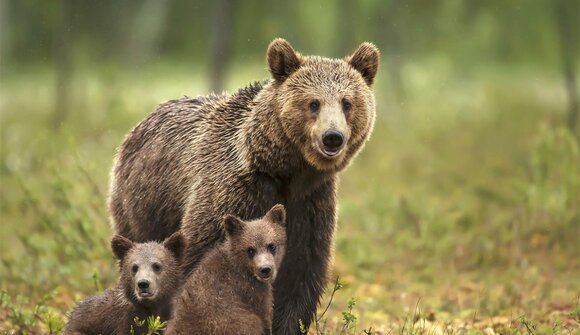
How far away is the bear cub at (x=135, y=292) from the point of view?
634 centimetres

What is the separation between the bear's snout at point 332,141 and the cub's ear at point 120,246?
148 centimetres

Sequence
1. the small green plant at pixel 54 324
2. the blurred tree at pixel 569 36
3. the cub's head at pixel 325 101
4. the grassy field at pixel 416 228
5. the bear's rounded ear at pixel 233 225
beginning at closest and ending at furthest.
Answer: the bear's rounded ear at pixel 233 225 < the cub's head at pixel 325 101 < the small green plant at pixel 54 324 < the grassy field at pixel 416 228 < the blurred tree at pixel 569 36

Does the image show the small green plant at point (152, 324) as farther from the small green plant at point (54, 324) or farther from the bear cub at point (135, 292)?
the small green plant at point (54, 324)

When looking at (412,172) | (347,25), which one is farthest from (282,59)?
(347,25)

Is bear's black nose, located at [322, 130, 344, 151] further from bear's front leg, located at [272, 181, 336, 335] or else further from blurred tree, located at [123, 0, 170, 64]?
blurred tree, located at [123, 0, 170, 64]

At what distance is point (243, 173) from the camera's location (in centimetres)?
702

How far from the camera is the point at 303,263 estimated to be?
7.18 m

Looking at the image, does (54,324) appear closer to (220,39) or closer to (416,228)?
(416,228)

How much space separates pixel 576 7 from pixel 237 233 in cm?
1215

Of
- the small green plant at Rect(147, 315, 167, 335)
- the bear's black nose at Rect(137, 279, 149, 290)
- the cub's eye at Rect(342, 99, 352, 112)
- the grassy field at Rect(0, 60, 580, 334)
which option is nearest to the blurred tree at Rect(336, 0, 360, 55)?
the grassy field at Rect(0, 60, 580, 334)

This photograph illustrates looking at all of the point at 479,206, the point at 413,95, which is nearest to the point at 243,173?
the point at 479,206

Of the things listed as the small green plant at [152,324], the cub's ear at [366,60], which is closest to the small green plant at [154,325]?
the small green plant at [152,324]

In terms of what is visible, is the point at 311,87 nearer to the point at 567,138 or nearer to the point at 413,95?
the point at 567,138

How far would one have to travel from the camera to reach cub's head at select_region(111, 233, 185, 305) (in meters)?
6.25
